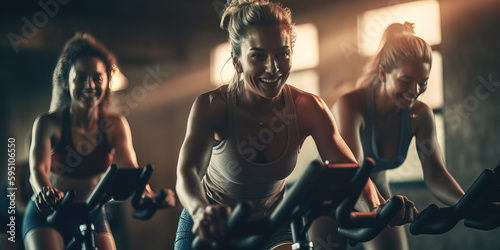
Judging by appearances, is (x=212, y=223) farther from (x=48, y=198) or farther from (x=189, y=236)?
(x=48, y=198)

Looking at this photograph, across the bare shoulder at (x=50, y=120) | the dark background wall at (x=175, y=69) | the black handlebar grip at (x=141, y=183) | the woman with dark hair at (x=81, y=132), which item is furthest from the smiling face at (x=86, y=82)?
the dark background wall at (x=175, y=69)

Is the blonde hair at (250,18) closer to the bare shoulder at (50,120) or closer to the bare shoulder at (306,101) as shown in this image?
the bare shoulder at (306,101)

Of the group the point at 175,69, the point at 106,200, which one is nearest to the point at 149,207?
the point at 106,200

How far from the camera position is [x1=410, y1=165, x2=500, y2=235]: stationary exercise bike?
155 cm

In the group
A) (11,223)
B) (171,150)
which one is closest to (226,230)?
(11,223)

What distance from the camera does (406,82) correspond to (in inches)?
98.9

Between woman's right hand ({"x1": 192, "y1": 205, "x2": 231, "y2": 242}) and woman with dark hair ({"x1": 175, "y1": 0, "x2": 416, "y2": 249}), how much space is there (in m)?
0.44

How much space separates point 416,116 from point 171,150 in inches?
159

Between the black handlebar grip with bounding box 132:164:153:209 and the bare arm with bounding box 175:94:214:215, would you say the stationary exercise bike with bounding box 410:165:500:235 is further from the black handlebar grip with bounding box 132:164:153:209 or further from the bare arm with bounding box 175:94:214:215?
the black handlebar grip with bounding box 132:164:153:209

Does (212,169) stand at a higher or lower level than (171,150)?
higher

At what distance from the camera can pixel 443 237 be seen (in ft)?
14.4

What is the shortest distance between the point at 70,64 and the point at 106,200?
1.02m

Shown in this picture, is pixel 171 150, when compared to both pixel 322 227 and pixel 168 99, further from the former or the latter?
pixel 322 227

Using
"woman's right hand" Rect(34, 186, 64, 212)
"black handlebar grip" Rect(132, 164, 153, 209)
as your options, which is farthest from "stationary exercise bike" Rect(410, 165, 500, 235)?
"woman's right hand" Rect(34, 186, 64, 212)
